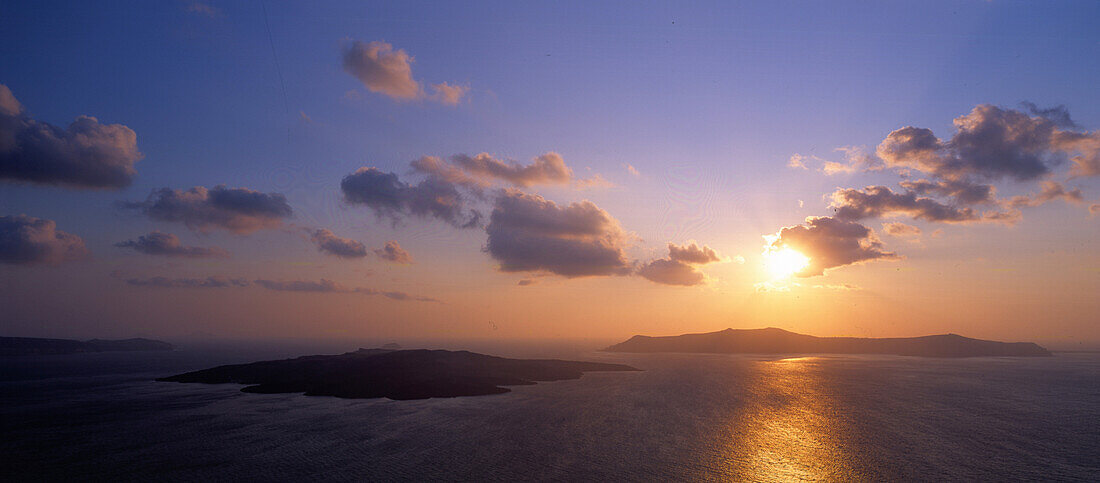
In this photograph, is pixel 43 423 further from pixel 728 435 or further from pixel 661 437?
pixel 728 435

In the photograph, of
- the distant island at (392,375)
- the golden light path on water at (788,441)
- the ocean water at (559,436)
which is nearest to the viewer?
the ocean water at (559,436)

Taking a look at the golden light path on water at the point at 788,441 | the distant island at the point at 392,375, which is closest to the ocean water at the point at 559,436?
the golden light path on water at the point at 788,441

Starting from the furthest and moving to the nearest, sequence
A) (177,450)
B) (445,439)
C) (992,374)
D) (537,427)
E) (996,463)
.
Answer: (992,374) → (537,427) → (445,439) → (177,450) → (996,463)

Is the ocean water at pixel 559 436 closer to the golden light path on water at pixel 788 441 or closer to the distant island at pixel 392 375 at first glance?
the golden light path on water at pixel 788 441

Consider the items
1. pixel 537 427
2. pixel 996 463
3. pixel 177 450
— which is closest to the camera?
pixel 996 463

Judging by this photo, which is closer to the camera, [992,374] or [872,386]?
[872,386]

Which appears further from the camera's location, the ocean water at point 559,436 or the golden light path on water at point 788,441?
the golden light path on water at point 788,441

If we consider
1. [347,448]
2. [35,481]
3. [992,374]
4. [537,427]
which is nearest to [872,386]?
[992,374]

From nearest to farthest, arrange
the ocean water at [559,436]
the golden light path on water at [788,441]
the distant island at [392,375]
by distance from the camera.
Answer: the ocean water at [559,436] < the golden light path on water at [788,441] < the distant island at [392,375]
